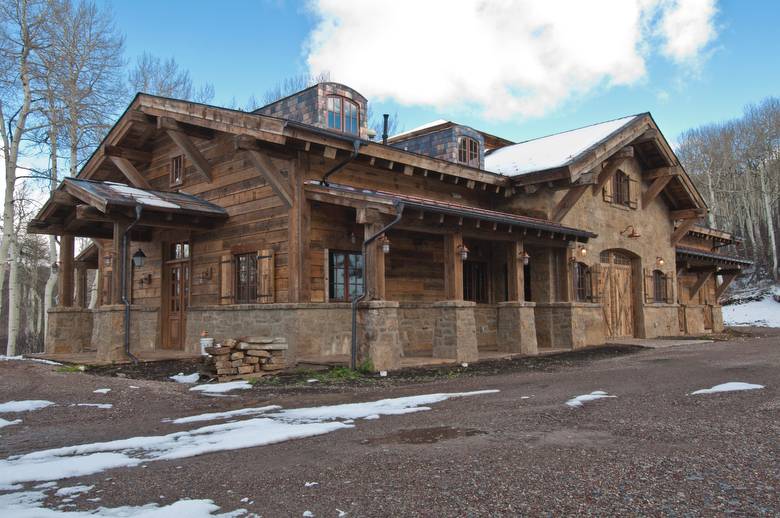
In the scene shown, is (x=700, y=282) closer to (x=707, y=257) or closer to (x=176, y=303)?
(x=707, y=257)

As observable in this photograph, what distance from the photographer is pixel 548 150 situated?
1780 centimetres

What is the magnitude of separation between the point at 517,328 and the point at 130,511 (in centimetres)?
1094

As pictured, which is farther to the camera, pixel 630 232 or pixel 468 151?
pixel 630 232

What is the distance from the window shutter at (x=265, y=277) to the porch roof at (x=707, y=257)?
15.8 meters

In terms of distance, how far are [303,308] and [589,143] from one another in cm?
996

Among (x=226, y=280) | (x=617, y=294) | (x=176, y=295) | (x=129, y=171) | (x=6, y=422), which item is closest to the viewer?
(x=6, y=422)

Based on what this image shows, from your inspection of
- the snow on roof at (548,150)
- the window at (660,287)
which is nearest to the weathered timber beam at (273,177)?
the snow on roof at (548,150)

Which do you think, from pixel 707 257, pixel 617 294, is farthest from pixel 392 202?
pixel 707 257

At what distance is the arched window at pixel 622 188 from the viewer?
18766 mm

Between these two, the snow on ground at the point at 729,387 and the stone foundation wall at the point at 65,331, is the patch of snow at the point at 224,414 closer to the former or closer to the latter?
the snow on ground at the point at 729,387

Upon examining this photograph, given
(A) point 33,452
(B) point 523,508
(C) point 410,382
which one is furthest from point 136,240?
(B) point 523,508

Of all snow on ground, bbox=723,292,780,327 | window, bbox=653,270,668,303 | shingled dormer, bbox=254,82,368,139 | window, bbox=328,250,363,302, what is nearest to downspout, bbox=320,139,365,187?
window, bbox=328,250,363,302

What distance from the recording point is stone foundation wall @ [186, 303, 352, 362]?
11461mm

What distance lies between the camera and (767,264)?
138ft
